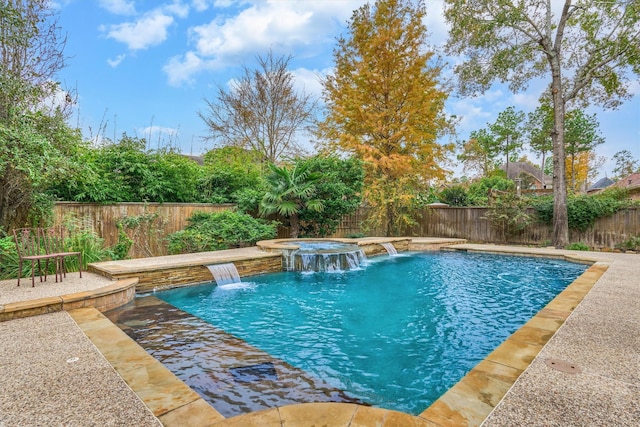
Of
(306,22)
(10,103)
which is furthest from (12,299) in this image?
(306,22)

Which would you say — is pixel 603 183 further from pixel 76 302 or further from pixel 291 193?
pixel 76 302

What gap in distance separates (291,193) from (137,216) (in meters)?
3.90

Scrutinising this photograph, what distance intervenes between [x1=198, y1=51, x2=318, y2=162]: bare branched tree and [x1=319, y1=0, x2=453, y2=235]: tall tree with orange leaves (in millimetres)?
3261

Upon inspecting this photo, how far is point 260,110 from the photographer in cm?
1500

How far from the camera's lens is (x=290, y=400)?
2162mm

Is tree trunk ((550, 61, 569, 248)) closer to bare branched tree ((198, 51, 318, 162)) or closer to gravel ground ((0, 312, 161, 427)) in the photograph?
bare branched tree ((198, 51, 318, 162))

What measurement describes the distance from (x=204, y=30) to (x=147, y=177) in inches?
224

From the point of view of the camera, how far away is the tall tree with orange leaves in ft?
38.1

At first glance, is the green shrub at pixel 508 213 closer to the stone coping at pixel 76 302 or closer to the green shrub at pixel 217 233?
the green shrub at pixel 217 233

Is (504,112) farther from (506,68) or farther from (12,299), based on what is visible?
(12,299)

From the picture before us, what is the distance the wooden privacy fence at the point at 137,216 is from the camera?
6.51 m

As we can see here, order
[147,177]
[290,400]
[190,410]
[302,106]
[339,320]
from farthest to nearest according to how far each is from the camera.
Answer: [302,106] → [147,177] → [339,320] → [290,400] → [190,410]

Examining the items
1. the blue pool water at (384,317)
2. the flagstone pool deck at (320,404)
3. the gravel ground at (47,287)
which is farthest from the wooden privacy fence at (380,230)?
the flagstone pool deck at (320,404)

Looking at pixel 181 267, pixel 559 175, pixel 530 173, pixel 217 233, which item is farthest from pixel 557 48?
pixel 530 173
